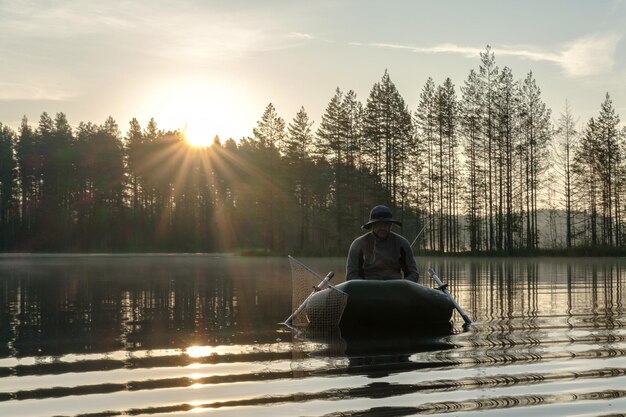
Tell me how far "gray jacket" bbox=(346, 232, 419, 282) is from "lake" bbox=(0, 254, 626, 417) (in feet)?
4.21

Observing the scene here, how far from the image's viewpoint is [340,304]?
38.7 feet

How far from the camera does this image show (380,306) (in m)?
11.7

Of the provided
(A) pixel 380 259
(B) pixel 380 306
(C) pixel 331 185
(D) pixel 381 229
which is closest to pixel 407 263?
(A) pixel 380 259

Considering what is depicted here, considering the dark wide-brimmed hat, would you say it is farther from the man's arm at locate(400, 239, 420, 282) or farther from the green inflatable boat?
the green inflatable boat

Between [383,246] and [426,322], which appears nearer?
[426,322]

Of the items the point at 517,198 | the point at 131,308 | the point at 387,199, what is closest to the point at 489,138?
the point at 517,198

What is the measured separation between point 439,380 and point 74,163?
361 ft

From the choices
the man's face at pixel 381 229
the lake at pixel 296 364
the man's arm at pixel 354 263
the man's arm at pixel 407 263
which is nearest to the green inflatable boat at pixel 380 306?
the lake at pixel 296 364

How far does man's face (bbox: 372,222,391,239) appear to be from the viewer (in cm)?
1250

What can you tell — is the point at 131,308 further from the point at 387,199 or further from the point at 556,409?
the point at 387,199

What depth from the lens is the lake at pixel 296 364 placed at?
604cm

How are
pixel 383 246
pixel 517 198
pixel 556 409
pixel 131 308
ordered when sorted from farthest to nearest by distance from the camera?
pixel 517 198 → pixel 131 308 → pixel 383 246 → pixel 556 409

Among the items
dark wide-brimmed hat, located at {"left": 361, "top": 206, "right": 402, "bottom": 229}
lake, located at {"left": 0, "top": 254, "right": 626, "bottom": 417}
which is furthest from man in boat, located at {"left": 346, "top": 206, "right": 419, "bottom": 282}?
lake, located at {"left": 0, "top": 254, "right": 626, "bottom": 417}

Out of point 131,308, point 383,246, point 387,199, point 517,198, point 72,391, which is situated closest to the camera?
point 72,391
